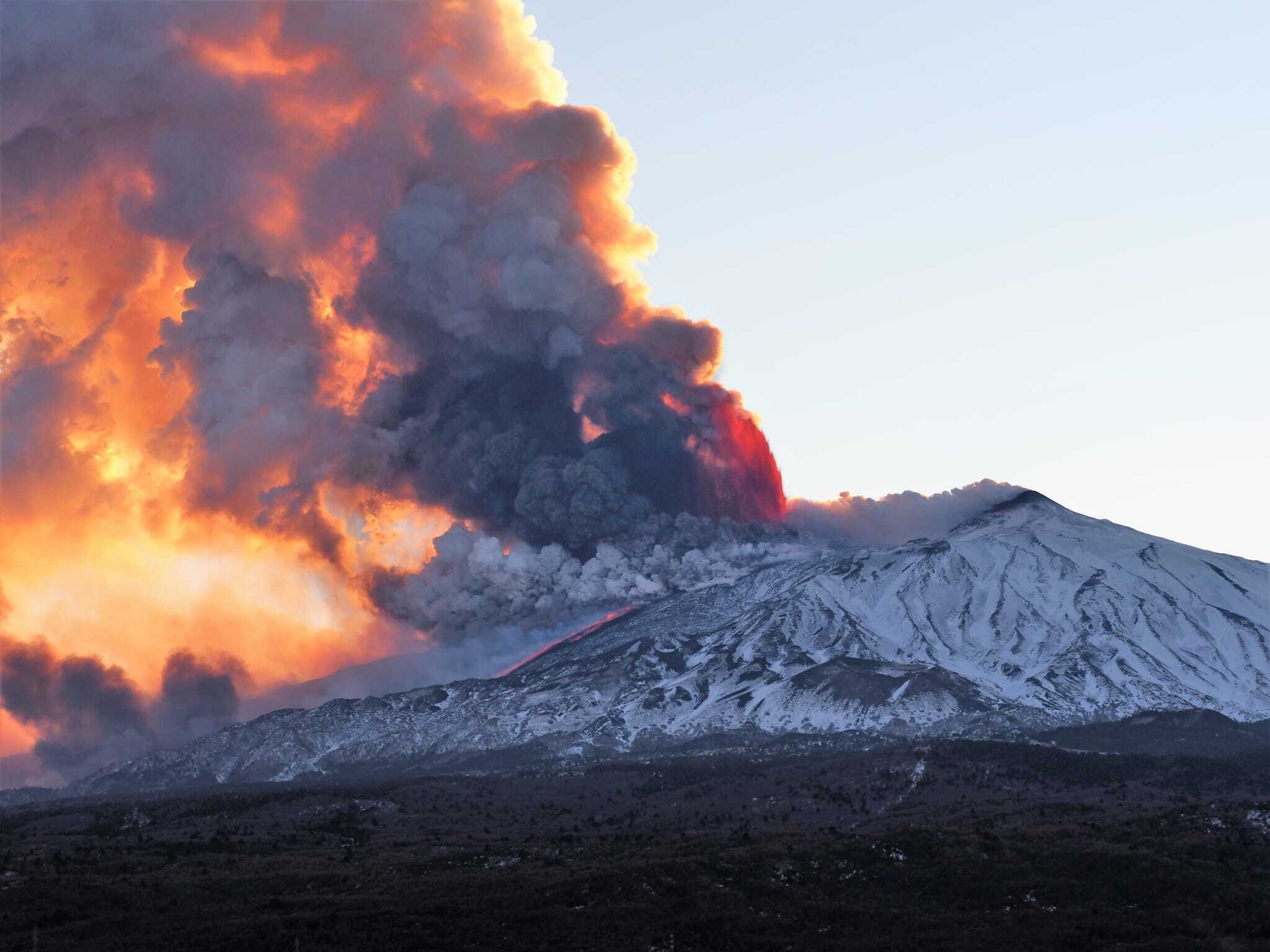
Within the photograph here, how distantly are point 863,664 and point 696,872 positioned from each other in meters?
100

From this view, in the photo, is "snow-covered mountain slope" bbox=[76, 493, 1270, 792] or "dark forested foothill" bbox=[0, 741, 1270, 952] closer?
"dark forested foothill" bbox=[0, 741, 1270, 952]

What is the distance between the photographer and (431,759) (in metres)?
152

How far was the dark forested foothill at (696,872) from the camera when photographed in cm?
5716

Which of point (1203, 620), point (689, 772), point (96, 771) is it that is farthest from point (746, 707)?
point (96, 771)

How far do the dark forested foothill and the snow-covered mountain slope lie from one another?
5104cm

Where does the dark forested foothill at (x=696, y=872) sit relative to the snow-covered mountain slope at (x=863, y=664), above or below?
below

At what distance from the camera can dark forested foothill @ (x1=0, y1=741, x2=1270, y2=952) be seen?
5716cm

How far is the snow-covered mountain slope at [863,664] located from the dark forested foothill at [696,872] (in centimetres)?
5104

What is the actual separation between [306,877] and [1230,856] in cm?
3907

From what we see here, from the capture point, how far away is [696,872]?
212ft

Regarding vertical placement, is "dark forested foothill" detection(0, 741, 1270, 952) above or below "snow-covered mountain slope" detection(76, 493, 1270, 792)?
below

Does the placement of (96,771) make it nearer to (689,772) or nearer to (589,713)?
(589,713)

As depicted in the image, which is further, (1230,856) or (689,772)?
(689,772)

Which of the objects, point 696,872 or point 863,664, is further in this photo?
point 863,664
